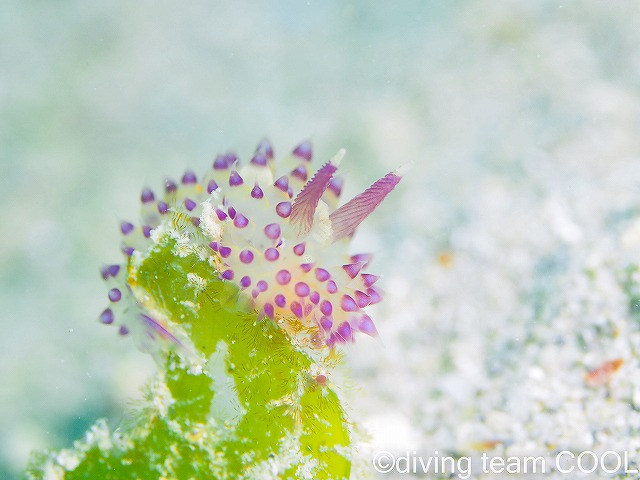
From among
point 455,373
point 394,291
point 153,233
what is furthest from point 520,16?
point 153,233

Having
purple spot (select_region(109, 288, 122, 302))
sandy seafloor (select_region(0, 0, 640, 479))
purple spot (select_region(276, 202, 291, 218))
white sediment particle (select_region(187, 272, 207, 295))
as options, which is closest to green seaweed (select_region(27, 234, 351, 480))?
white sediment particle (select_region(187, 272, 207, 295))

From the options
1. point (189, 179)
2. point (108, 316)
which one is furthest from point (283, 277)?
point (108, 316)

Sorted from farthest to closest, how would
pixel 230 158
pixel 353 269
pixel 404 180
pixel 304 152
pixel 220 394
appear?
pixel 404 180 < pixel 304 152 < pixel 230 158 < pixel 220 394 < pixel 353 269

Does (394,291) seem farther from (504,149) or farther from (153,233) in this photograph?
(153,233)

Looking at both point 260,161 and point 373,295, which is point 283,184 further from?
point 373,295

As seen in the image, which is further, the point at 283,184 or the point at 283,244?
the point at 283,184

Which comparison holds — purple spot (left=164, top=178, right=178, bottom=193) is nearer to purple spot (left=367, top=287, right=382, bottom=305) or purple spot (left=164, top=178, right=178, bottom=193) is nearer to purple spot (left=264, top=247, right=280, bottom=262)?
purple spot (left=264, top=247, right=280, bottom=262)

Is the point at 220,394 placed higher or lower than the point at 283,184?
lower
